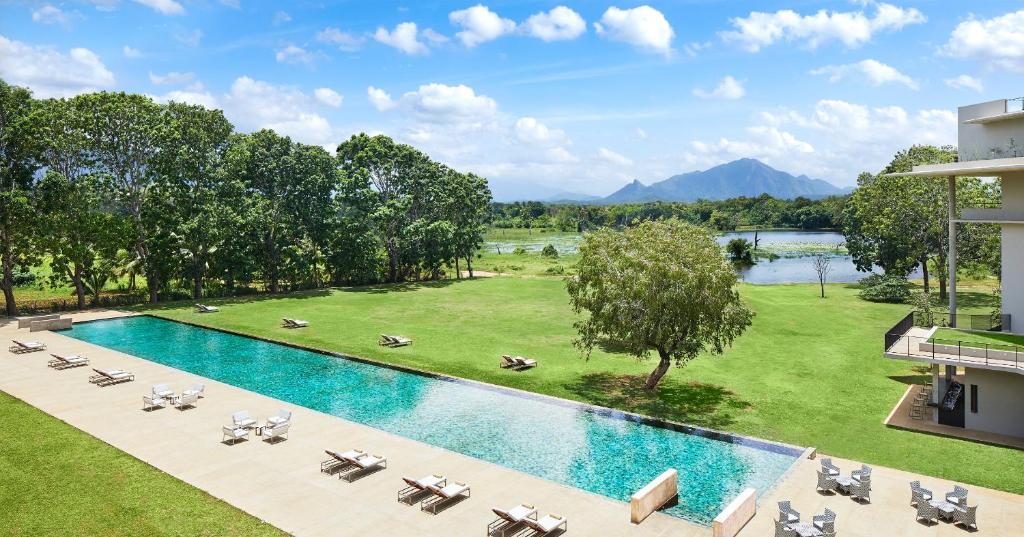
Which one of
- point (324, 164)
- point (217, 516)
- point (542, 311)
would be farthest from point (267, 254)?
point (217, 516)

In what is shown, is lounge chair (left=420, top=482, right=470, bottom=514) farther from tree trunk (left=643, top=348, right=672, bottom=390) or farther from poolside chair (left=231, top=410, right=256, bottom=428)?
tree trunk (left=643, top=348, right=672, bottom=390)

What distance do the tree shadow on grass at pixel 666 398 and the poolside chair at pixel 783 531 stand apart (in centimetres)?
842

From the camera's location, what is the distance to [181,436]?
20.2 m

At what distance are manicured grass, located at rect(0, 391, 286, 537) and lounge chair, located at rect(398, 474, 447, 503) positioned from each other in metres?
2.95

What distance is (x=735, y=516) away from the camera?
1411 cm

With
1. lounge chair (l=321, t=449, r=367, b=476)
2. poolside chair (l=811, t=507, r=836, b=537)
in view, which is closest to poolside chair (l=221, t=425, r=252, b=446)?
lounge chair (l=321, t=449, r=367, b=476)

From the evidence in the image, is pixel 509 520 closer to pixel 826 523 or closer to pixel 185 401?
pixel 826 523

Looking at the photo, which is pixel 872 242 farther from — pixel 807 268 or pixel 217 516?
pixel 217 516

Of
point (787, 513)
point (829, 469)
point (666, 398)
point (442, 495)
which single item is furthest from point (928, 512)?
point (666, 398)

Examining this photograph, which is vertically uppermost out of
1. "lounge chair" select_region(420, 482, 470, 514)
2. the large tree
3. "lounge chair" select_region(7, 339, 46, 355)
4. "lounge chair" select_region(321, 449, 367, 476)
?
the large tree

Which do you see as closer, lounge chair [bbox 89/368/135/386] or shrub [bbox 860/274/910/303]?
lounge chair [bbox 89/368/135/386]

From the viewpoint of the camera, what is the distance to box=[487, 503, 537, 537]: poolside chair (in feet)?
45.9

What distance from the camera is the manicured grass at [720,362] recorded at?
67.6 ft

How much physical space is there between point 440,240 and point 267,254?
1579 cm
